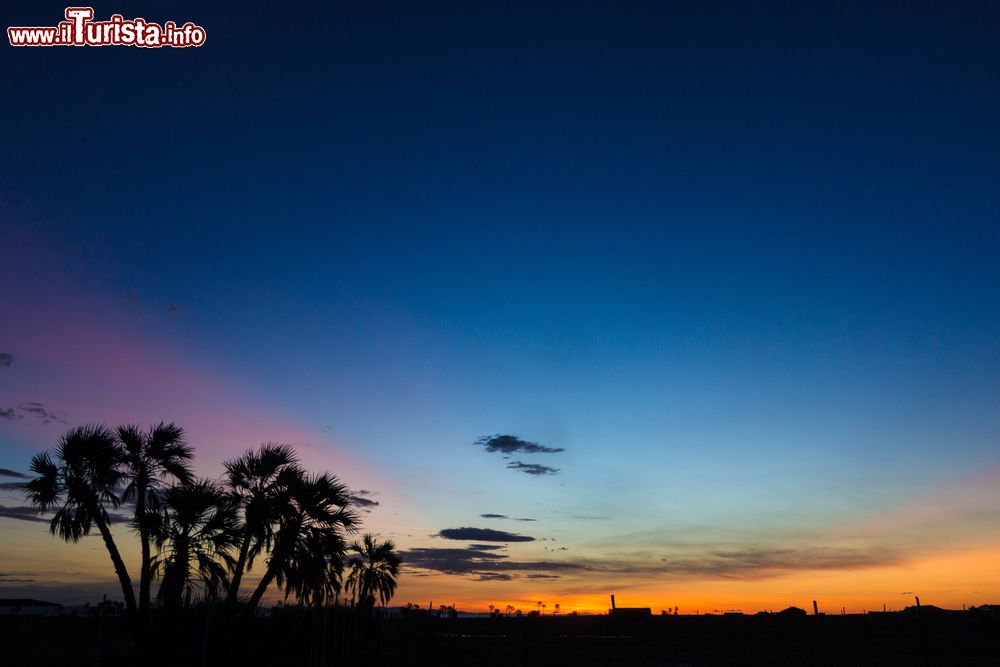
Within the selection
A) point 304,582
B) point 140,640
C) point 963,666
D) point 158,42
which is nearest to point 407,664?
point 304,582

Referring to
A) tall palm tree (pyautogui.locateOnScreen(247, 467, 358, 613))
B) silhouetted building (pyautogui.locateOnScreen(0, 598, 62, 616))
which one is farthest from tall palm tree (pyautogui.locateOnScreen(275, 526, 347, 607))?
silhouetted building (pyautogui.locateOnScreen(0, 598, 62, 616))

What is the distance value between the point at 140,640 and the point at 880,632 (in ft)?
178

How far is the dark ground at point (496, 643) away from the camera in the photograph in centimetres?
1916

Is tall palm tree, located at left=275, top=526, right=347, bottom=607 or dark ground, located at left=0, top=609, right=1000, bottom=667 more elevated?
tall palm tree, located at left=275, top=526, right=347, bottom=607

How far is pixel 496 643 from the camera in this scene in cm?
4581

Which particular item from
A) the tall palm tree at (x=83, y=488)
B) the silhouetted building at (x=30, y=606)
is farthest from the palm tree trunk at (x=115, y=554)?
the silhouetted building at (x=30, y=606)

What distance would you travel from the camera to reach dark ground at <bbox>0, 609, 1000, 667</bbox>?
19.2 meters

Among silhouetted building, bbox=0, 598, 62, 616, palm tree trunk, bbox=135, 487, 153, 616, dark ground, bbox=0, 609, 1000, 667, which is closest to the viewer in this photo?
dark ground, bbox=0, 609, 1000, 667

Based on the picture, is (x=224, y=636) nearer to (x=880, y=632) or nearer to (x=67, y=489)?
(x=67, y=489)

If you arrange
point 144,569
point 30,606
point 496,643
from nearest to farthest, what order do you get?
point 144,569, point 496,643, point 30,606

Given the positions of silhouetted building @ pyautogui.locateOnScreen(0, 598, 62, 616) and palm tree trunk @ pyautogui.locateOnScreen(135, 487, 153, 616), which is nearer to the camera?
palm tree trunk @ pyautogui.locateOnScreen(135, 487, 153, 616)

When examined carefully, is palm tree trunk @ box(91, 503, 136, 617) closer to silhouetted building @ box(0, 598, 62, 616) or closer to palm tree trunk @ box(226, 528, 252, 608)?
palm tree trunk @ box(226, 528, 252, 608)

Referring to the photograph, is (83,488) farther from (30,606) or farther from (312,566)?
(30,606)

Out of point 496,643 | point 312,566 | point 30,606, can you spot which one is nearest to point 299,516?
point 312,566
